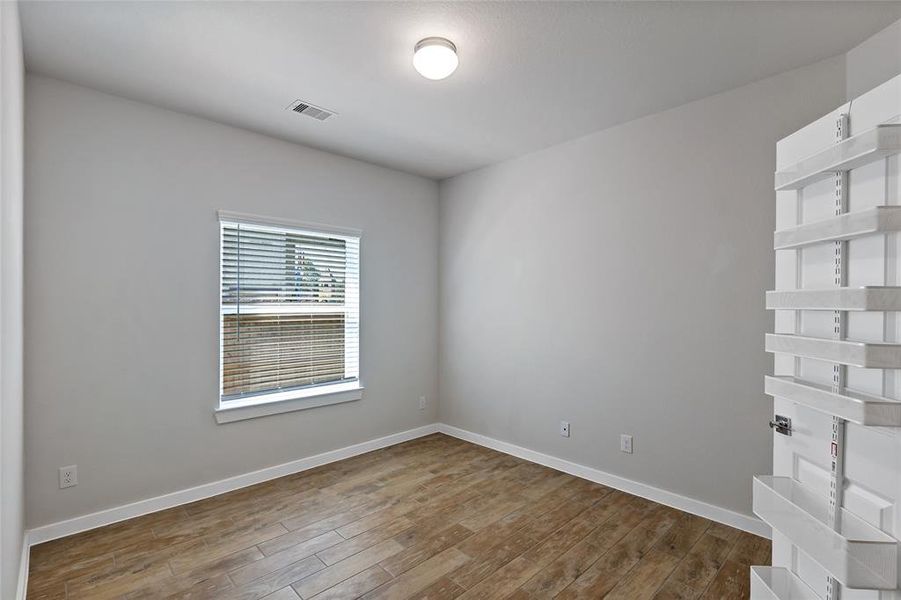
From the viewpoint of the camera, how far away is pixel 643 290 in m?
3.08

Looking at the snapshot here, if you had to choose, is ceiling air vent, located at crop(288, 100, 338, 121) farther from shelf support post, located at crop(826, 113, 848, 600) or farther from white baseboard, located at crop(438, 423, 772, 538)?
white baseboard, located at crop(438, 423, 772, 538)

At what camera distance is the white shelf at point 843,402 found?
3.47ft

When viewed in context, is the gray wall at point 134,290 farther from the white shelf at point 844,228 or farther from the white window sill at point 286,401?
the white shelf at point 844,228

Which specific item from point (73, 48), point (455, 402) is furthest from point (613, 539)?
point (73, 48)

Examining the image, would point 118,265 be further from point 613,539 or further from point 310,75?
point 613,539

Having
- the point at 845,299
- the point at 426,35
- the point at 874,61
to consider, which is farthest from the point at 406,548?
the point at 874,61

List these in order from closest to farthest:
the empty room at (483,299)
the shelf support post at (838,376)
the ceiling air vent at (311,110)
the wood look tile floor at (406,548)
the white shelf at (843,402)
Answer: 1. the white shelf at (843,402)
2. the shelf support post at (838,376)
3. the empty room at (483,299)
4. the wood look tile floor at (406,548)
5. the ceiling air vent at (311,110)

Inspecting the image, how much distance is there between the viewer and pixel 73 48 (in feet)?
7.31

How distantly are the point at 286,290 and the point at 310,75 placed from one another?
5.49ft

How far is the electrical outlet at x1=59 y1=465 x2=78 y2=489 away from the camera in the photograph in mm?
2516

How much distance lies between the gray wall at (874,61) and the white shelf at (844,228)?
4.76 feet

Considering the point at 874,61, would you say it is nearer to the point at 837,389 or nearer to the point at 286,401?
the point at 837,389

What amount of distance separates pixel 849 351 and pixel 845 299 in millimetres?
137

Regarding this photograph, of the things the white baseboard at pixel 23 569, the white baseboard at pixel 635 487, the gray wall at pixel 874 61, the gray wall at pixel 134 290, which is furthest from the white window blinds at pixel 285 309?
the gray wall at pixel 874 61
